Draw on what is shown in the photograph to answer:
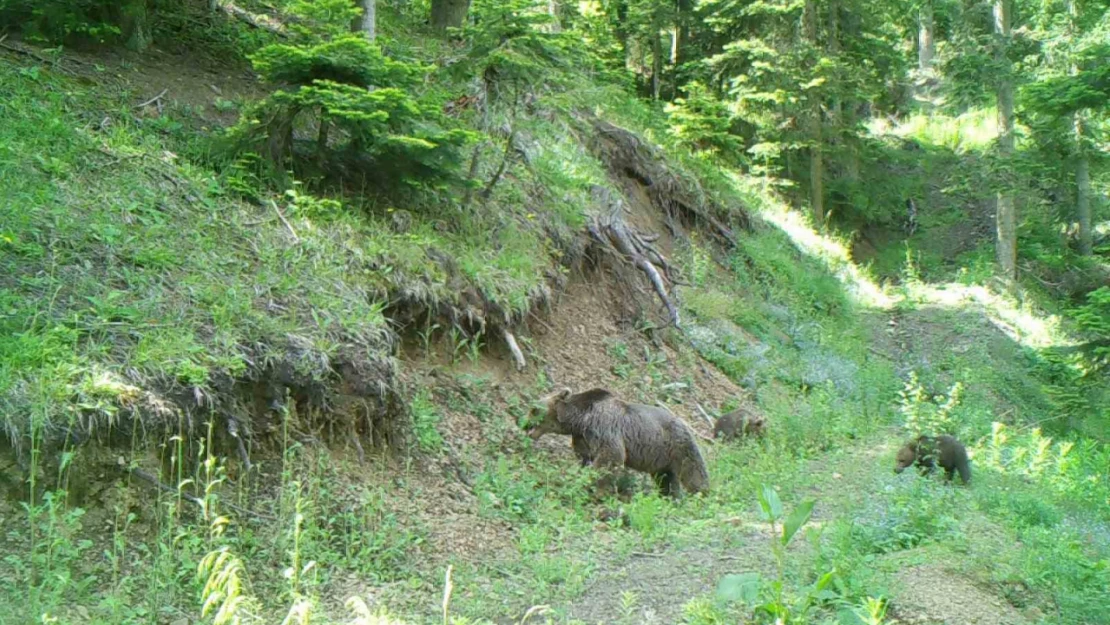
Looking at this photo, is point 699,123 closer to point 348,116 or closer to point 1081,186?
point 1081,186

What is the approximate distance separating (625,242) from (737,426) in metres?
3.86

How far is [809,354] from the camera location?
54.5 feet

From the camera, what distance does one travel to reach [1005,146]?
973 inches

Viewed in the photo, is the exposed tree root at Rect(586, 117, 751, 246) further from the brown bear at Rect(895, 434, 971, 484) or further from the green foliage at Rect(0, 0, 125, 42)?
the green foliage at Rect(0, 0, 125, 42)

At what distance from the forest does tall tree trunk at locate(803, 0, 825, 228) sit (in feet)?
22.4

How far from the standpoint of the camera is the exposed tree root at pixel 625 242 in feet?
45.8

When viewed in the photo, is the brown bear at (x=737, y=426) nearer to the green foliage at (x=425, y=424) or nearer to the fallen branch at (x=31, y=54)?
the green foliage at (x=425, y=424)

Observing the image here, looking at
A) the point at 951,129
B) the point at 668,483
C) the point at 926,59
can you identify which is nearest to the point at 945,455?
the point at 668,483

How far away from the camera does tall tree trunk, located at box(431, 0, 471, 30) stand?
16984 millimetres

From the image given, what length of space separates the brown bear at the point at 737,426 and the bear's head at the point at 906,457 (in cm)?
164

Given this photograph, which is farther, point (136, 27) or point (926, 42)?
point (926, 42)

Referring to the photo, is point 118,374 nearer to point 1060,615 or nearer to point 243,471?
point 243,471

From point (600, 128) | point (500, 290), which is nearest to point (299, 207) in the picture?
point (500, 290)

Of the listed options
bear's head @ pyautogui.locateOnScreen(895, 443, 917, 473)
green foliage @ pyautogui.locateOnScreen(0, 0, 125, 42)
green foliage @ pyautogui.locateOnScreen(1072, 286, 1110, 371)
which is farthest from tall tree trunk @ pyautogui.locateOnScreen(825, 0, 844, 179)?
green foliage @ pyautogui.locateOnScreen(0, 0, 125, 42)
